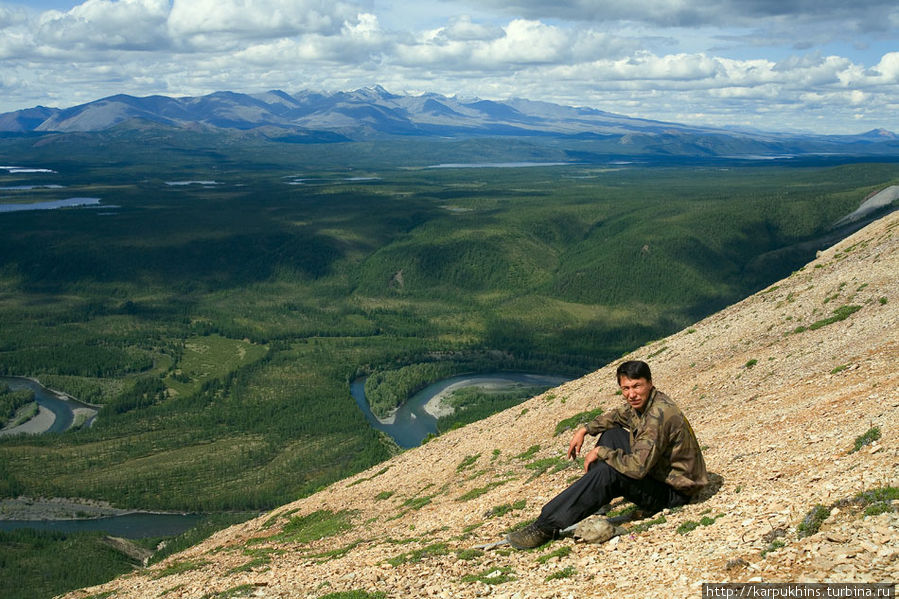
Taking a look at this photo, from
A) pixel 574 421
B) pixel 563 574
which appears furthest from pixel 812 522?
pixel 574 421

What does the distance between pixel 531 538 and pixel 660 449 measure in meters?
4.75

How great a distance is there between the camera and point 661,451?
65.5 ft

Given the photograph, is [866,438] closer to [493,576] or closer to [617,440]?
[617,440]

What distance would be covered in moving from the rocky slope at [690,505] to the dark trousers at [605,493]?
0.51 meters

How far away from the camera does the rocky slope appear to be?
59.6 feet

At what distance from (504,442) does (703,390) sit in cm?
1230

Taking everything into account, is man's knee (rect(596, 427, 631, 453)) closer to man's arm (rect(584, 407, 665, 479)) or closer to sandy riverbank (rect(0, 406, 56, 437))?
man's arm (rect(584, 407, 665, 479))

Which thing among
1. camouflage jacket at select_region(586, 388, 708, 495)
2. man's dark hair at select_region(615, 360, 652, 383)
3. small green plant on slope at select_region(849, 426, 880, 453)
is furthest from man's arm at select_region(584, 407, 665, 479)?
small green plant on slope at select_region(849, 426, 880, 453)

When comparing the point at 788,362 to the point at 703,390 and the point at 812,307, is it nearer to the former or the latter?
the point at 703,390

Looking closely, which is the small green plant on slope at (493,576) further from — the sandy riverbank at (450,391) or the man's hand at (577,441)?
the sandy riverbank at (450,391)

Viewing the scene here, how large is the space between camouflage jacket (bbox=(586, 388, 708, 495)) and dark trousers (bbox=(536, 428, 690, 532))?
327 mm

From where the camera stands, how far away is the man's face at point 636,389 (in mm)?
20359

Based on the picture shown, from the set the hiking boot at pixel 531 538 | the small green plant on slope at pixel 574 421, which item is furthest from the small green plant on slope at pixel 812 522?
the small green plant on slope at pixel 574 421

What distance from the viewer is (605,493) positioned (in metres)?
20.5
